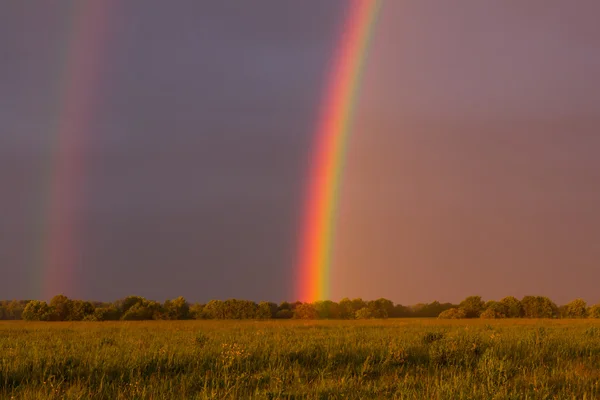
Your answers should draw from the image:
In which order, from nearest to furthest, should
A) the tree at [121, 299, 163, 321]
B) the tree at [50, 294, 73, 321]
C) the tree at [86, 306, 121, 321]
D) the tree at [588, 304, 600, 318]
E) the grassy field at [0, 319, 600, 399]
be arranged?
the grassy field at [0, 319, 600, 399], the tree at [86, 306, 121, 321], the tree at [121, 299, 163, 321], the tree at [50, 294, 73, 321], the tree at [588, 304, 600, 318]

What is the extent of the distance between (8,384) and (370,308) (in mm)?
80959

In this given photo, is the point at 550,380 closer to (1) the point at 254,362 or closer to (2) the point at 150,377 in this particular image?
(1) the point at 254,362

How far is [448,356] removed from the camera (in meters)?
14.2

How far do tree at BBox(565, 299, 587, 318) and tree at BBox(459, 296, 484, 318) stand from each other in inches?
586

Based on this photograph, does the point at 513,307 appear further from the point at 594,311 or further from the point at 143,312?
the point at 143,312

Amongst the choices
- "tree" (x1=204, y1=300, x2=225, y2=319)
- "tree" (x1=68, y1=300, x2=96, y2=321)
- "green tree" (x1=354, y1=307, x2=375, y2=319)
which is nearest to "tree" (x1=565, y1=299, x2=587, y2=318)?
"green tree" (x1=354, y1=307, x2=375, y2=319)

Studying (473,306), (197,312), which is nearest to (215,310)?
(197,312)

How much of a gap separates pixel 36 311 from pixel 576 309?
83595 millimetres

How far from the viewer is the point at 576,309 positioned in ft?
294

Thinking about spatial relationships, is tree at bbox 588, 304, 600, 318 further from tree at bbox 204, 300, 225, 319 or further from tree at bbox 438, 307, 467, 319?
tree at bbox 204, 300, 225, 319

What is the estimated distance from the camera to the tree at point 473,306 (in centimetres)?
8769

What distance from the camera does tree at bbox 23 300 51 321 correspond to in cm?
7225

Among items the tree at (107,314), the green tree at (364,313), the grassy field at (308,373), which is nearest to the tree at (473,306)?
the green tree at (364,313)

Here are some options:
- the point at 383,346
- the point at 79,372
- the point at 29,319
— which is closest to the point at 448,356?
the point at 383,346
